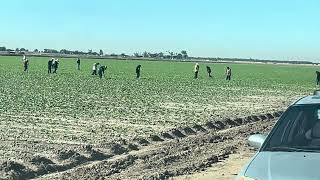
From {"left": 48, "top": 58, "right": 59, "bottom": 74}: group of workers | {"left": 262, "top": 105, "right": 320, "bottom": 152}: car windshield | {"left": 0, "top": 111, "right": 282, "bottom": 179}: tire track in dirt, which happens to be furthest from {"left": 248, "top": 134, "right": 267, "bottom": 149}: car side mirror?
{"left": 48, "top": 58, "right": 59, "bottom": 74}: group of workers

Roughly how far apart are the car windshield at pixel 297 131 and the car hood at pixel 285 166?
1.09ft

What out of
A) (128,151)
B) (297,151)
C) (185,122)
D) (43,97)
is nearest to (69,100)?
(43,97)

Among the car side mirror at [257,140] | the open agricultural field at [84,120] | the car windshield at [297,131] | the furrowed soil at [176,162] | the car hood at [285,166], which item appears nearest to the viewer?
the car hood at [285,166]

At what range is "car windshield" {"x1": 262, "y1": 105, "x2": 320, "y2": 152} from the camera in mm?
5878

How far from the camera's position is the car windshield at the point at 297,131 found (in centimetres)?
588

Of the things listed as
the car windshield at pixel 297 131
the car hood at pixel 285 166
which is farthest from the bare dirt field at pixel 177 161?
the car hood at pixel 285 166

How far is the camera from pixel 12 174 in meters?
9.12

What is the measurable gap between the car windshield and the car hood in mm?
331

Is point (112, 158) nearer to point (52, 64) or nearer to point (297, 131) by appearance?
point (297, 131)

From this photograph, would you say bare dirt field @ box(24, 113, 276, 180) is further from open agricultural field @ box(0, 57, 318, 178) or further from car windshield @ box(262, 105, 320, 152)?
car windshield @ box(262, 105, 320, 152)

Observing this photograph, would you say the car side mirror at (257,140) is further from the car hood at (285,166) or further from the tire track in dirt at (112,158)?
the tire track in dirt at (112,158)

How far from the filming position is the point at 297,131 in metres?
6.35

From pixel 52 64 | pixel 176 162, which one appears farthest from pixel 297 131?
pixel 52 64

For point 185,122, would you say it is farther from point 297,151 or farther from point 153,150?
point 297,151
